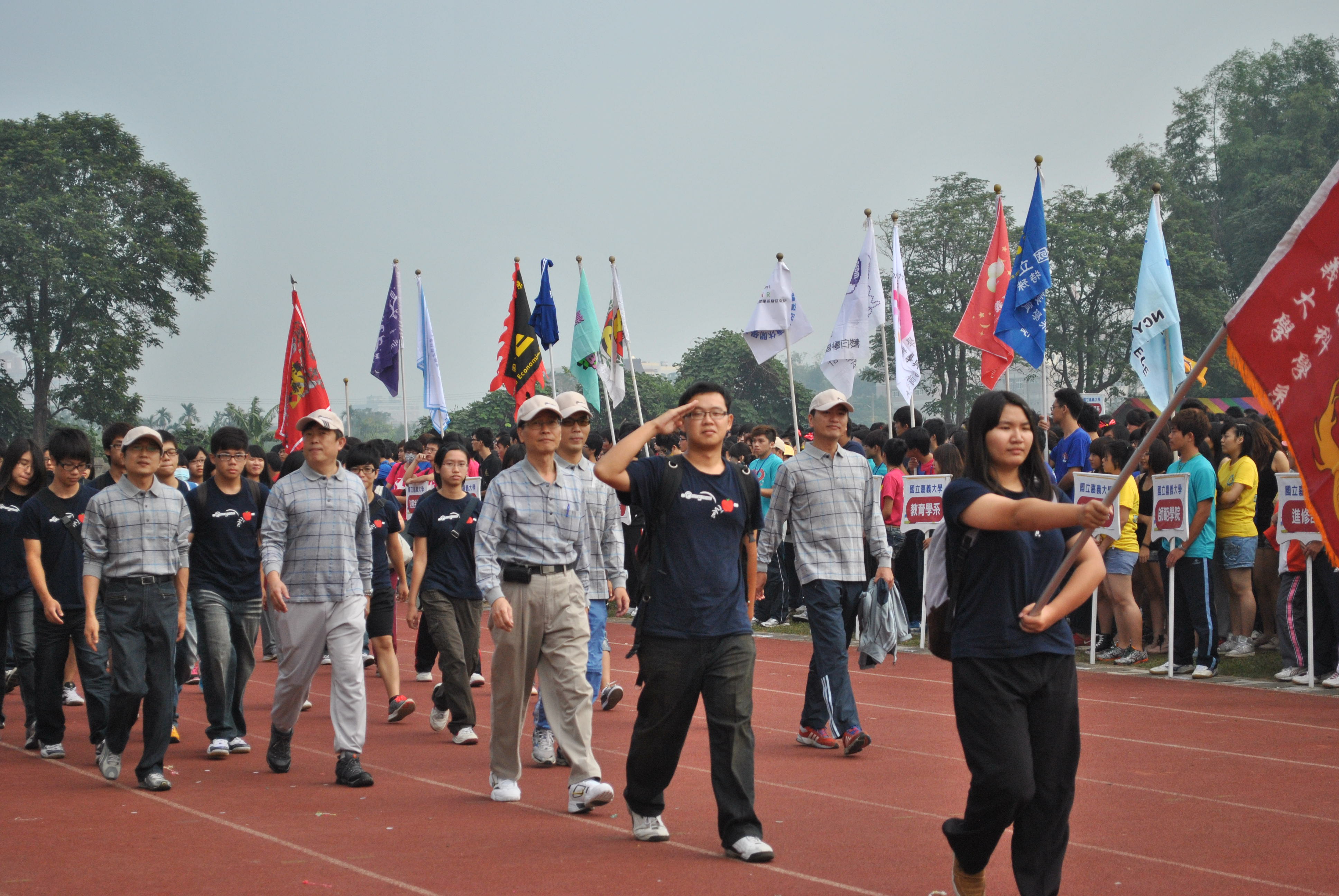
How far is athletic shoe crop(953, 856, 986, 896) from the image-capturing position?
188 inches

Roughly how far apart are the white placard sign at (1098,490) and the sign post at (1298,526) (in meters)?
1.25

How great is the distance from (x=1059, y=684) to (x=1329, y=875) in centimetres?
185

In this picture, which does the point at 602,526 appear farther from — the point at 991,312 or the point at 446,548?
the point at 991,312

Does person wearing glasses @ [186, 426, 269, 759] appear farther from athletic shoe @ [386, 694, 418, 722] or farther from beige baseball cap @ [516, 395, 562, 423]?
beige baseball cap @ [516, 395, 562, 423]

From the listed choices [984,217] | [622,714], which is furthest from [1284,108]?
[622,714]

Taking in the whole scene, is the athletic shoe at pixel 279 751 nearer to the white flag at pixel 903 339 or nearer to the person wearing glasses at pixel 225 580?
the person wearing glasses at pixel 225 580

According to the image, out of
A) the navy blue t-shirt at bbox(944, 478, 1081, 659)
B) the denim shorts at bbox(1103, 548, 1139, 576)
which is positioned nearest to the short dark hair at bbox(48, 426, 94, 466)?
the navy blue t-shirt at bbox(944, 478, 1081, 659)

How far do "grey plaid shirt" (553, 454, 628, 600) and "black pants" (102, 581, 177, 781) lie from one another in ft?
7.99

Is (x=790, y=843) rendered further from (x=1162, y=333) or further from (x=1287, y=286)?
(x=1162, y=333)

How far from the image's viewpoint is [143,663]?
764 cm

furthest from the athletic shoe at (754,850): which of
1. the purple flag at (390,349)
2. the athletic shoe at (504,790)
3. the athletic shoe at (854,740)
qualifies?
the purple flag at (390,349)

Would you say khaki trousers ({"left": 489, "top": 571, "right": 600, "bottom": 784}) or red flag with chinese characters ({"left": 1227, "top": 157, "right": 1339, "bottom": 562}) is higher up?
red flag with chinese characters ({"left": 1227, "top": 157, "right": 1339, "bottom": 562})

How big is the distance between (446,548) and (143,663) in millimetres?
2326

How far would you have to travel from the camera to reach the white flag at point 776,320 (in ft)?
56.2
